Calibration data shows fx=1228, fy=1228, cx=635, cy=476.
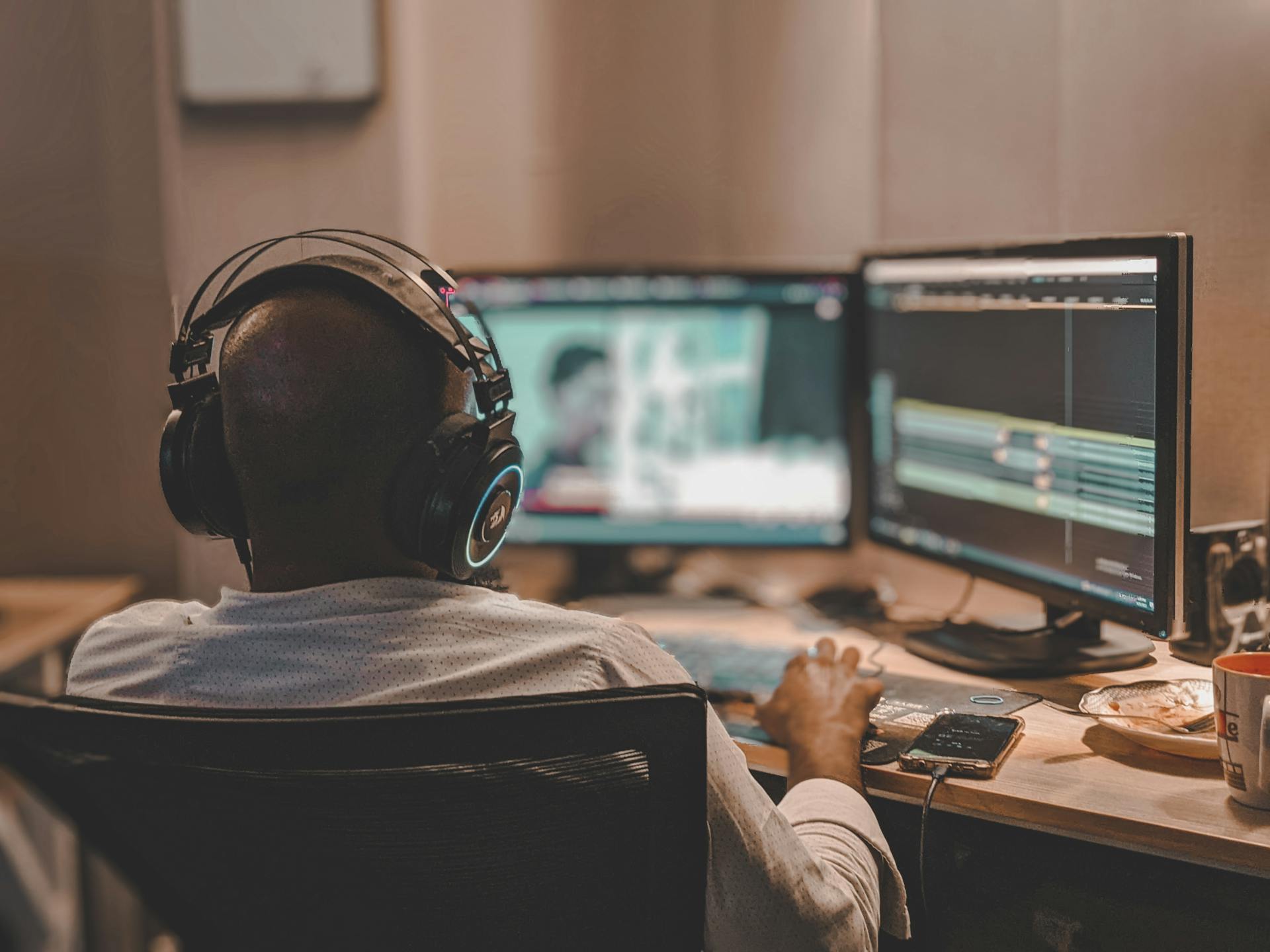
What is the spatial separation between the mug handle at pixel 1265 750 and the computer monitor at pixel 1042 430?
23 centimetres

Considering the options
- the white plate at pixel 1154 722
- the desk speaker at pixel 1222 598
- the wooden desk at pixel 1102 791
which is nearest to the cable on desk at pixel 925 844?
the wooden desk at pixel 1102 791

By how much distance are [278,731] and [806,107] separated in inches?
62.0

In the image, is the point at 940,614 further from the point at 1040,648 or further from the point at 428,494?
the point at 428,494

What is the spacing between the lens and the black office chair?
724 mm

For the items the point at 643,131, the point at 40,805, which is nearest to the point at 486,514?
the point at 643,131

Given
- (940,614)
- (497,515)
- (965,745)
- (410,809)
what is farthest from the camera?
(940,614)

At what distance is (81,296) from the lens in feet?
7.08

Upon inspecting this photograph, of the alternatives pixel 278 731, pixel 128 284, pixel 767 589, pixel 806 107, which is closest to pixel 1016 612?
pixel 767 589

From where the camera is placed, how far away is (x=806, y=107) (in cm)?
201

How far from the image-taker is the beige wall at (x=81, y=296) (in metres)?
2.10

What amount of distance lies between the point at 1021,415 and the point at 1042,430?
4 centimetres

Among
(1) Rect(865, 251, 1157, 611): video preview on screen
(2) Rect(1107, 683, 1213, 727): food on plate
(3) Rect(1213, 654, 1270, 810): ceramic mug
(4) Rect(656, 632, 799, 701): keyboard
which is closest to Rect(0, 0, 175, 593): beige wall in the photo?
(4) Rect(656, 632, 799, 701): keyboard

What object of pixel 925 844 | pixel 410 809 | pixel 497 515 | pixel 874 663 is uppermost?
pixel 497 515

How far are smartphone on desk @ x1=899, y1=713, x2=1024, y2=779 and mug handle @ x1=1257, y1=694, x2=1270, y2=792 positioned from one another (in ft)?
0.74
